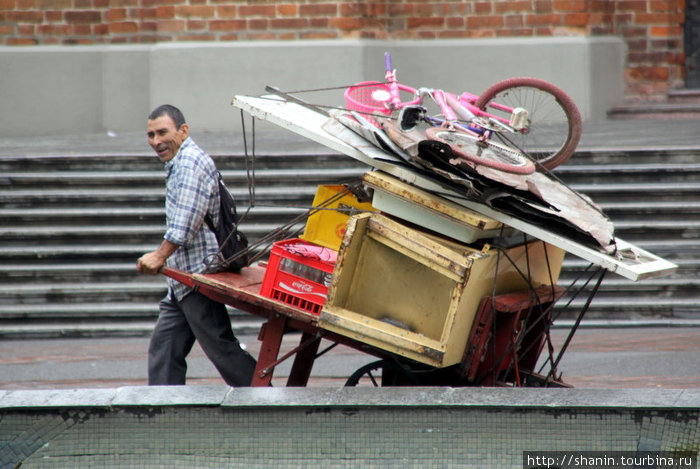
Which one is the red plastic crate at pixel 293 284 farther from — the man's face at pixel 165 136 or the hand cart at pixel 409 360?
the man's face at pixel 165 136

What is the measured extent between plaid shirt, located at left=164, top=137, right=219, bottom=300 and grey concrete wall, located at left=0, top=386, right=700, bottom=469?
842 millimetres

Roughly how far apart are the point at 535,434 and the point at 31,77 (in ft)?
36.6

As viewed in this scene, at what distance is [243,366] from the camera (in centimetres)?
485

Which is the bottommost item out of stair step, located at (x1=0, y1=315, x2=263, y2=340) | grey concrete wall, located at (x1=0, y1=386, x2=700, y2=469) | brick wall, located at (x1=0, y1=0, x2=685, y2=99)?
stair step, located at (x1=0, y1=315, x2=263, y2=340)

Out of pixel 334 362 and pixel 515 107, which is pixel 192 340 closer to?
pixel 334 362

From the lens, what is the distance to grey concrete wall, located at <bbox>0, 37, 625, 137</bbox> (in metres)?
12.6

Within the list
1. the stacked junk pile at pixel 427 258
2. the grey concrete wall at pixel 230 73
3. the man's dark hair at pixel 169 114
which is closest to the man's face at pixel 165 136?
the man's dark hair at pixel 169 114

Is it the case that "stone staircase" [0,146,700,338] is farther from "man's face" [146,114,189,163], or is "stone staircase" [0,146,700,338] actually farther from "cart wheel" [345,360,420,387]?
"cart wheel" [345,360,420,387]

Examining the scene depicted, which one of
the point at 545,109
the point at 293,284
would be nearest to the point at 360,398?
the point at 293,284

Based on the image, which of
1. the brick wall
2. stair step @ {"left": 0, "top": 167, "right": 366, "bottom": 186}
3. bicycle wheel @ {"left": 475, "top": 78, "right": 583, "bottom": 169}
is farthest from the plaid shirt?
the brick wall

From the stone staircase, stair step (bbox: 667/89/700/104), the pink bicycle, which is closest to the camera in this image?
the pink bicycle

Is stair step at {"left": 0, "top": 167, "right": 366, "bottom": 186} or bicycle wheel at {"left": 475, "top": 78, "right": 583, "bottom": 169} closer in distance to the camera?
bicycle wheel at {"left": 475, "top": 78, "right": 583, "bottom": 169}

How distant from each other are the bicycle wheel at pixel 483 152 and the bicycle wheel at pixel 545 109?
158 centimetres

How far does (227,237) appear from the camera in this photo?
478 centimetres
